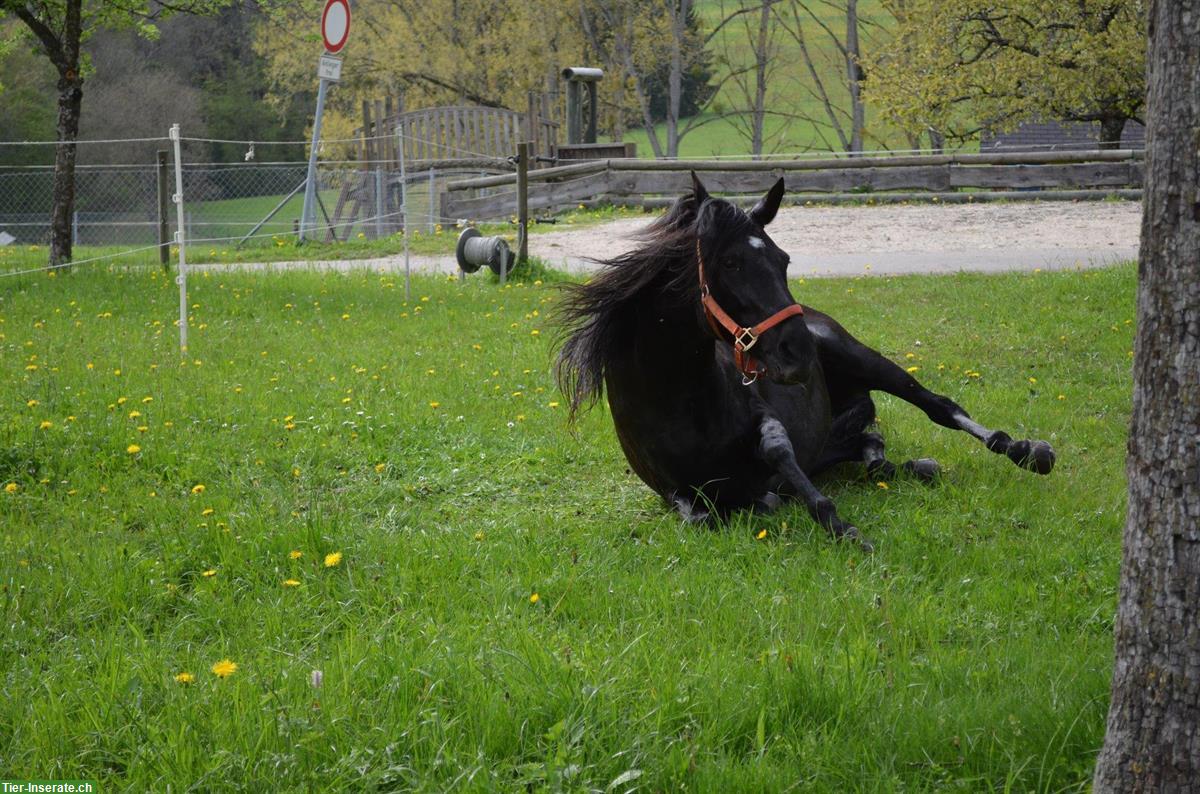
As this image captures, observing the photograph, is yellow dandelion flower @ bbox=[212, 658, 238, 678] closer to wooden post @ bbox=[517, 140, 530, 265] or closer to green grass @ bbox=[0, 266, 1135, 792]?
green grass @ bbox=[0, 266, 1135, 792]

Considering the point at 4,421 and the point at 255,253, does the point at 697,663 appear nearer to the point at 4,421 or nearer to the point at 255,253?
the point at 4,421

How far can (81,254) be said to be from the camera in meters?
18.1

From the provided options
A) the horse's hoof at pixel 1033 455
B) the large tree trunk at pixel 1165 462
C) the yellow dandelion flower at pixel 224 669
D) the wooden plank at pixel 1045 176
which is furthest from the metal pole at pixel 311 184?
the large tree trunk at pixel 1165 462

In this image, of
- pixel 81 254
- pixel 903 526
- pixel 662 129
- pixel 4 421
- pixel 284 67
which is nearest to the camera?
→ pixel 903 526

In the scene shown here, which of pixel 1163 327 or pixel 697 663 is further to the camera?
pixel 697 663

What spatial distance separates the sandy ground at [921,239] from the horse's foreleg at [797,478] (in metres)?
8.94

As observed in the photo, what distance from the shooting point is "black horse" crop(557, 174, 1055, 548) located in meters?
4.48

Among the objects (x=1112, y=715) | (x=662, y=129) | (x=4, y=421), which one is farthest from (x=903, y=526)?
(x=662, y=129)

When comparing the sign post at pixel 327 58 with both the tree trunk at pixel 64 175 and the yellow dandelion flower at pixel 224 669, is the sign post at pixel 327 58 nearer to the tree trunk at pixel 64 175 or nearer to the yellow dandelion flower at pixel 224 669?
the tree trunk at pixel 64 175

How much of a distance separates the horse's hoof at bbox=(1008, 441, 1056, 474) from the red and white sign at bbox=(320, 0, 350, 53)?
1391 centimetres

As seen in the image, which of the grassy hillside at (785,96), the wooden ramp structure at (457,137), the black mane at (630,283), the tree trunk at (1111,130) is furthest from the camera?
the grassy hillside at (785,96)

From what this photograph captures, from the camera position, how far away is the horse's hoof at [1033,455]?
217 inches

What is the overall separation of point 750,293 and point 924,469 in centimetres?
198

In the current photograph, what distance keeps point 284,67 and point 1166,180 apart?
139 ft
